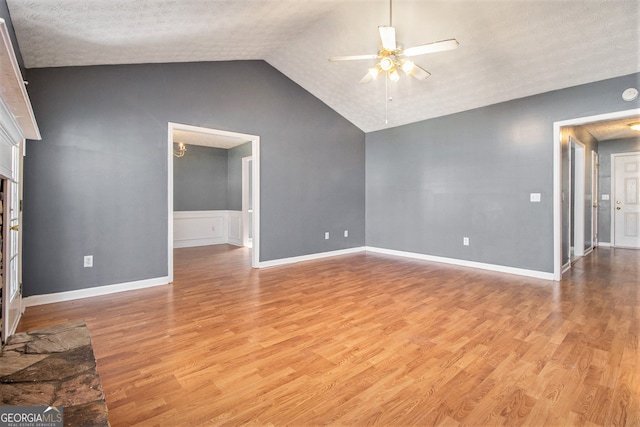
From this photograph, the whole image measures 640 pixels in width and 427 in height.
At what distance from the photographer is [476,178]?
458cm

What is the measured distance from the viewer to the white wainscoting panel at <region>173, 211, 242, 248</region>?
6.80 m

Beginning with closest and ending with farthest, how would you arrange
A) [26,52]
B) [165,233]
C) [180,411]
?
1. [180,411]
2. [26,52]
3. [165,233]

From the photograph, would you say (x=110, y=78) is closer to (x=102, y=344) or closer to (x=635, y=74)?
(x=102, y=344)

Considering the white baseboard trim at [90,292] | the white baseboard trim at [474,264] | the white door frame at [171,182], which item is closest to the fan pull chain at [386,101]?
the white door frame at [171,182]

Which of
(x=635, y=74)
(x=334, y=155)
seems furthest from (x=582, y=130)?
(x=334, y=155)

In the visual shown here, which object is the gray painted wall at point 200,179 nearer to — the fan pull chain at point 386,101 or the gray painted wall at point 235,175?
the gray painted wall at point 235,175

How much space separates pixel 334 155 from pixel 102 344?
4397 millimetres

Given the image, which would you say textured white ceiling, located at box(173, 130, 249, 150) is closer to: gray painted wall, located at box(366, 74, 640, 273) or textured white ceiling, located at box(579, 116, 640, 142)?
gray painted wall, located at box(366, 74, 640, 273)

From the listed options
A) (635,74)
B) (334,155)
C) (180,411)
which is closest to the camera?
(180,411)

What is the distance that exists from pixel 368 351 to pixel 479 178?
11.7 ft

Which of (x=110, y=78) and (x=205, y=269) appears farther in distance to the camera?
(x=205, y=269)

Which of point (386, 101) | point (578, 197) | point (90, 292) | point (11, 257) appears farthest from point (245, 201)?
point (578, 197)

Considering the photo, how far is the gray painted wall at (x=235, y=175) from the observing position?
698cm

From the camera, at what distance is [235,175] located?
23.8 feet
